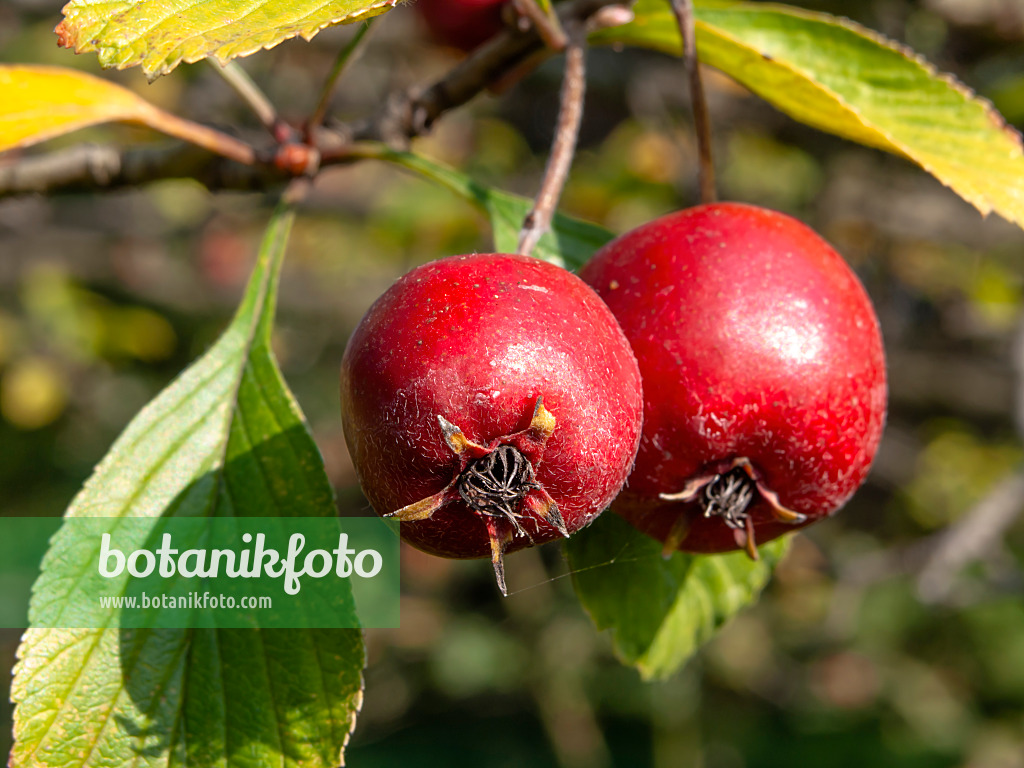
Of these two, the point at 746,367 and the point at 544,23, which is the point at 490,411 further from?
the point at 544,23

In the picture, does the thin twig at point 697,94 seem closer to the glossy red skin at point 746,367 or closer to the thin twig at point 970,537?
the glossy red skin at point 746,367

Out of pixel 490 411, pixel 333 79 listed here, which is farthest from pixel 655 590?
pixel 333 79

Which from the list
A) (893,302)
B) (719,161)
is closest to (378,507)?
(719,161)

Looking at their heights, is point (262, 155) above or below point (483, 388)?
above

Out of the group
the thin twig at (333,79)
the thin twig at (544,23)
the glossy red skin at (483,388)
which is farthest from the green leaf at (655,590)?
the thin twig at (333,79)

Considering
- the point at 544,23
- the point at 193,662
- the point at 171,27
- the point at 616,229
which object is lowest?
the point at 193,662

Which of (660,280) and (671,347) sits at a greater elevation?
(660,280)

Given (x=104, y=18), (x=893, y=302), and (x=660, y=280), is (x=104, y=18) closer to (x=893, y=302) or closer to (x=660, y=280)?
(x=660, y=280)
